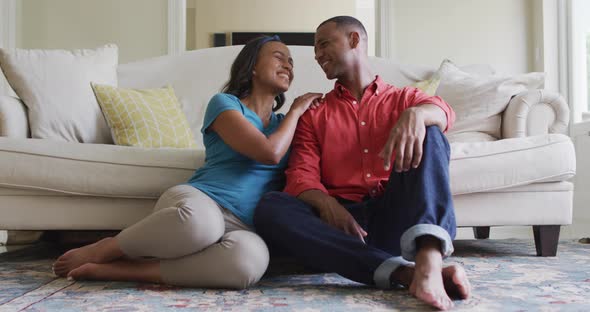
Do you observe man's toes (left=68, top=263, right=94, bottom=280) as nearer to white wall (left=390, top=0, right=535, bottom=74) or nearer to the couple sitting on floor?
the couple sitting on floor

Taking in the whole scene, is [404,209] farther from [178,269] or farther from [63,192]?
[63,192]

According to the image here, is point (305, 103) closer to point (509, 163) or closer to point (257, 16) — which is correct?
point (509, 163)

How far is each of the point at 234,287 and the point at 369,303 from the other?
38 centimetres

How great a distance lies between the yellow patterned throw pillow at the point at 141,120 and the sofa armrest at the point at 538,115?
133 cm

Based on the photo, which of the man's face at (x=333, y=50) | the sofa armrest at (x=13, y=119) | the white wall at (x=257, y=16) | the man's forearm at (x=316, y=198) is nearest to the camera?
the man's forearm at (x=316, y=198)

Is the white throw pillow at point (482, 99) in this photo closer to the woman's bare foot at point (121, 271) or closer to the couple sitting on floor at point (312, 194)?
the couple sitting on floor at point (312, 194)

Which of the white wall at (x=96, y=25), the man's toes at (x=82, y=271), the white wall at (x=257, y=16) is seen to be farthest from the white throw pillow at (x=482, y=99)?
the white wall at (x=257, y=16)

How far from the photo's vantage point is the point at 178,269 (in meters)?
1.53

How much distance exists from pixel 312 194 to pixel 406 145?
33 centimetres

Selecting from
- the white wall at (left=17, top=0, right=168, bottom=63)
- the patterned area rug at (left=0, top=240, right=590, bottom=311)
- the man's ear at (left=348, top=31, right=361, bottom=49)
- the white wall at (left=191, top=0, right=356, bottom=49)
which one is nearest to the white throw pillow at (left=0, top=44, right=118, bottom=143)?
the patterned area rug at (left=0, top=240, right=590, bottom=311)

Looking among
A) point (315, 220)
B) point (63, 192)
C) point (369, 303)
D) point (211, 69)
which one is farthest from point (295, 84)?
point (369, 303)

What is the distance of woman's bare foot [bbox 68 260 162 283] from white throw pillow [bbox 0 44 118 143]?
3.11ft

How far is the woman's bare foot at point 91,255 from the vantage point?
5.28 ft

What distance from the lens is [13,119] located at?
230 cm
